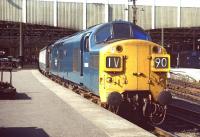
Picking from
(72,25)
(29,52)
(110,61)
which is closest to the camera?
(110,61)

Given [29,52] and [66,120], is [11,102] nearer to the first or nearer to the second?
[66,120]

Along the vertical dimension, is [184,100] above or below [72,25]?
below

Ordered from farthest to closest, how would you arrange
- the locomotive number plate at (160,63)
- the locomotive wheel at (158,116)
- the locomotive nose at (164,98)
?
the locomotive wheel at (158,116) → the locomotive number plate at (160,63) → the locomotive nose at (164,98)

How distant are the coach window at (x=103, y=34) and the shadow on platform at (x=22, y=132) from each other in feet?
14.4

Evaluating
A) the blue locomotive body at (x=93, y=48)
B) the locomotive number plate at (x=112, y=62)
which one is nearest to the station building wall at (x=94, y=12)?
the blue locomotive body at (x=93, y=48)

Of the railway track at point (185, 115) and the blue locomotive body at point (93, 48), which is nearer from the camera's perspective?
the blue locomotive body at point (93, 48)

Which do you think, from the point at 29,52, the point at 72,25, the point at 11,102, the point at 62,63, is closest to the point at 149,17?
the point at 72,25

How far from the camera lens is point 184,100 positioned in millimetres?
21953

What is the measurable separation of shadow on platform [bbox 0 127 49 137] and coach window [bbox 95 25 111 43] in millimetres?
4391

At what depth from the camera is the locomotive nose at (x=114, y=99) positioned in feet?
40.4

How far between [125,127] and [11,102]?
742cm

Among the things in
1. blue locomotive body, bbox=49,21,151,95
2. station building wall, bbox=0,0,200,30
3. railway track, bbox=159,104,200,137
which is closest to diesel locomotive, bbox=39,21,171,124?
blue locomotive body, bbox=49,21,151,95

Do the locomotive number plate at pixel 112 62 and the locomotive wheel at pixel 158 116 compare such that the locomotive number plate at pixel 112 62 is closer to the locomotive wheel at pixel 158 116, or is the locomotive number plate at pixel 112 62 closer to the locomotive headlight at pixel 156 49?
the locomotive headlight at pixel 156 49

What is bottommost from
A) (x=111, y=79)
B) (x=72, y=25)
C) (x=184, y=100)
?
(x=184, y=100)
